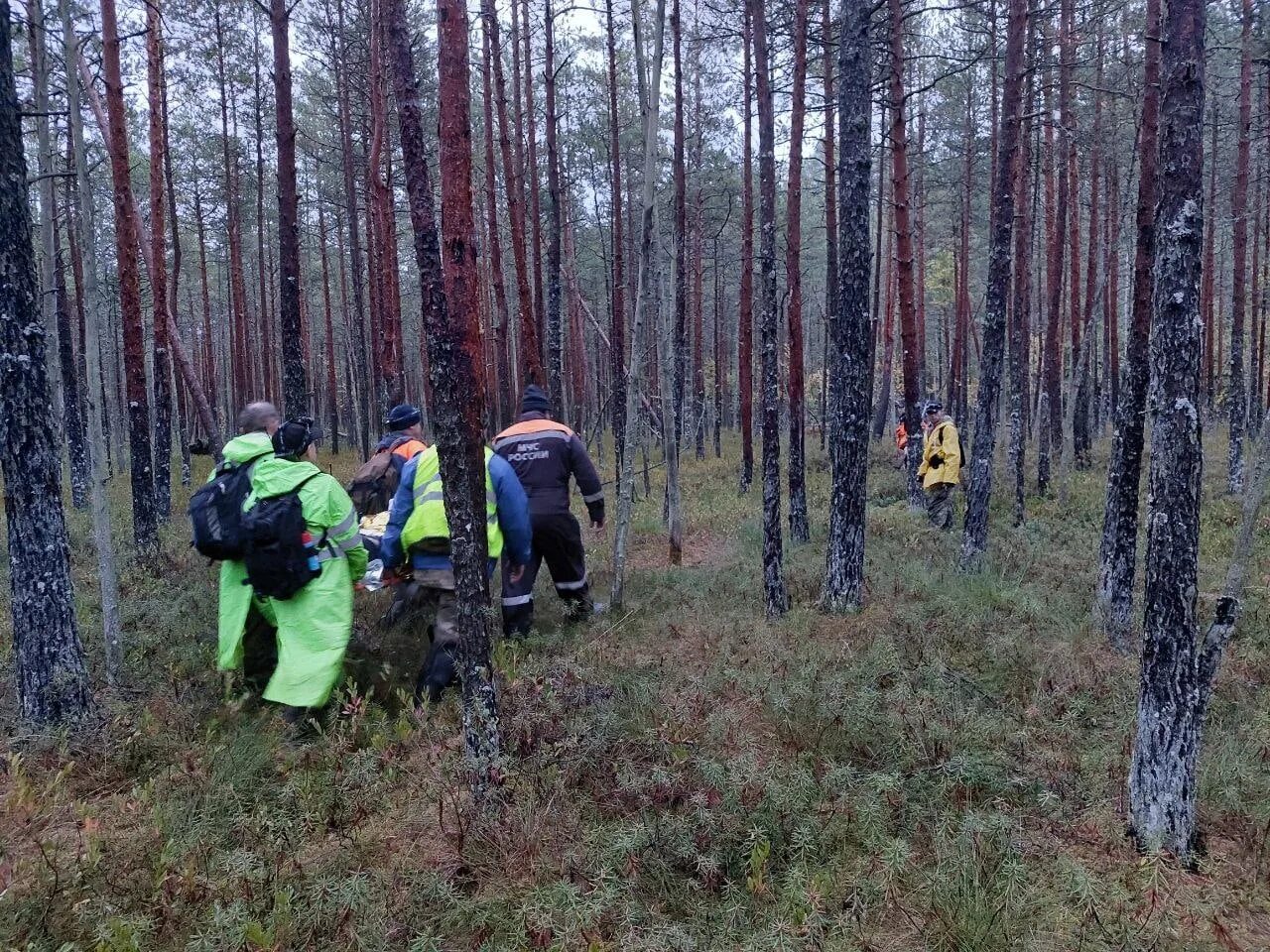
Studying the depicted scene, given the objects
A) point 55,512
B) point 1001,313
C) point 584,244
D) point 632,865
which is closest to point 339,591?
point 55,512

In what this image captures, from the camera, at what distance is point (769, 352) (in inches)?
316

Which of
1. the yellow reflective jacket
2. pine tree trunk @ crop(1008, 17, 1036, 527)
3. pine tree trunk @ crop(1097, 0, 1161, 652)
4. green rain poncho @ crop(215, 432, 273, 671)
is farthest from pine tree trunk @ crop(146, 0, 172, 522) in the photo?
pine tree trunk @ crop(1008, 17, 1036, 527)

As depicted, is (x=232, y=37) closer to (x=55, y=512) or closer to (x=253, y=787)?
(x=55, y=512)

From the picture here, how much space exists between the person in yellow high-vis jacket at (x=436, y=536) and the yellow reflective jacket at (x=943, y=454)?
766cm

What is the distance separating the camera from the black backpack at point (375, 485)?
22.6 ft

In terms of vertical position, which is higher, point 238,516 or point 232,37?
point 232,37

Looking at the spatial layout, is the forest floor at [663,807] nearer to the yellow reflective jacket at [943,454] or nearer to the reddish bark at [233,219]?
the yellow reflective jacket at [943,454]

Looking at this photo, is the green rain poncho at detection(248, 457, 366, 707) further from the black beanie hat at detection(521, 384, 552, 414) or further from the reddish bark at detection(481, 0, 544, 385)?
the reddish bark at detection(481, 0, 544, 385)

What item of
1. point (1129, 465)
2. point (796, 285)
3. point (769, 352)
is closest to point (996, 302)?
point (1129, 465)

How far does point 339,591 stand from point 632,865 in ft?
8.29

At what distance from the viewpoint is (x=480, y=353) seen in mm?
3617

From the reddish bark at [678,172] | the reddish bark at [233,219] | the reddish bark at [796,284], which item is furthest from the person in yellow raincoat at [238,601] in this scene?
A: the reddish bark at [233,219]

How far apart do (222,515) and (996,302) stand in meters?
7.26

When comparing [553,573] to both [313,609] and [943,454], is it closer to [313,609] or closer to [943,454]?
[313,609]
